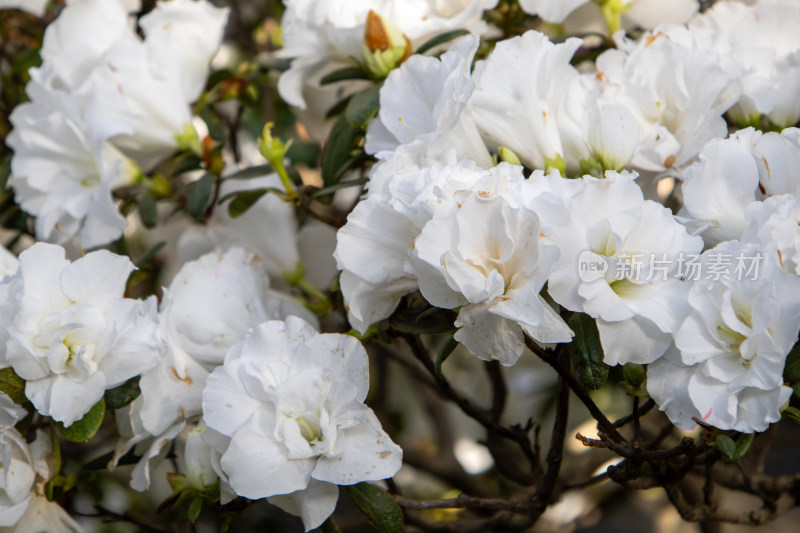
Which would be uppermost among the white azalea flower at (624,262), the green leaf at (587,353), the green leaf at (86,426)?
the white azalea flower at (624,262)

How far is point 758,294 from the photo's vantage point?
2.29 feet

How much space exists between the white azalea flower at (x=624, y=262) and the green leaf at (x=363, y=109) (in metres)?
0.37

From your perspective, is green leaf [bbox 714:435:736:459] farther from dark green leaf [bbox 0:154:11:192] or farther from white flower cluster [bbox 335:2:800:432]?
dark green leaf [bbox 0:154:11:192]

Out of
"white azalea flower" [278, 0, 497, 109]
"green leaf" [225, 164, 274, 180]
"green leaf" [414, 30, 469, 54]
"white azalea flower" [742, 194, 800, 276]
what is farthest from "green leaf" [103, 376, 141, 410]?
"white azalea flower" [742, 194, 800, 276]

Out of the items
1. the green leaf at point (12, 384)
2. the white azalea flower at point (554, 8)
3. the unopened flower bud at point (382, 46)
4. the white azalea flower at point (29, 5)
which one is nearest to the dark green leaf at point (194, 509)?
the green leaf at point (12, 384)

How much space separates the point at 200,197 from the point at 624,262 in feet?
2.12

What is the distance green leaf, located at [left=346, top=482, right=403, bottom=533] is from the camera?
865 mm

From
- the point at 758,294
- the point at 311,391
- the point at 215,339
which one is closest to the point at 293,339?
the point at 311,391

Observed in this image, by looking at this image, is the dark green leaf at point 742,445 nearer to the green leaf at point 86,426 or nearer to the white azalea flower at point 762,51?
the white azalea flower at point 762,51

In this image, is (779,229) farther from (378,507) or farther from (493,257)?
(378,507)

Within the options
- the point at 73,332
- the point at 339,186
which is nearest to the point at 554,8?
the point at 339,186

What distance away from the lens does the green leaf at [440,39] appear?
3.46ft

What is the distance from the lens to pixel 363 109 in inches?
40.4

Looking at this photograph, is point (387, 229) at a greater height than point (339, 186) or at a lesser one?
greater
